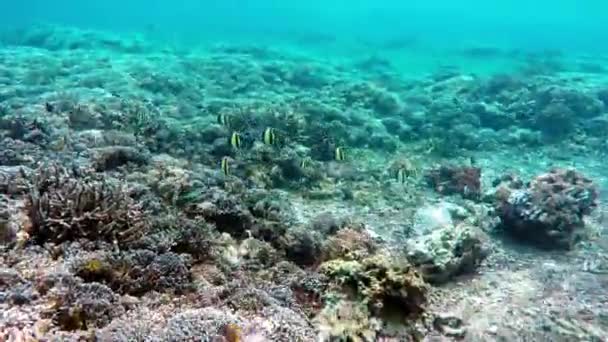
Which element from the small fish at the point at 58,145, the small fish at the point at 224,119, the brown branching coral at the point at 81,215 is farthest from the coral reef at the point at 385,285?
the small fish at the point at 224,119

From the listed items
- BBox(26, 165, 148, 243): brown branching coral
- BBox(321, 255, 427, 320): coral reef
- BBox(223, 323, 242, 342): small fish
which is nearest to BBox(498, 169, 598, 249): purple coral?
BBox(321, 255, 427, 320): coral reef

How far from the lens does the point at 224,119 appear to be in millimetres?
12023

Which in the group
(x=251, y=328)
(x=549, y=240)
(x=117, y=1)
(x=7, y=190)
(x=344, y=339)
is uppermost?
(x=117, y=1)

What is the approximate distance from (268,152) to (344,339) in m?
7.20

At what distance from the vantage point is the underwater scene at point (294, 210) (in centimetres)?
451

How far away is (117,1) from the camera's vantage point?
119 meters

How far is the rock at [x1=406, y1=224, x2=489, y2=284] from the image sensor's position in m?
7.16

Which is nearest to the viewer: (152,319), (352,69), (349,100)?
(152,319)

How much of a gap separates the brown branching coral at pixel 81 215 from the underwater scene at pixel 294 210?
22 mm

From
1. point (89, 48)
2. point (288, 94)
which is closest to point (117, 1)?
point (89, 48)

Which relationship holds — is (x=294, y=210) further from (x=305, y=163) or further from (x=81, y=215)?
(x=81, y=215)

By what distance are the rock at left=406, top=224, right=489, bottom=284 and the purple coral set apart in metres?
1.79

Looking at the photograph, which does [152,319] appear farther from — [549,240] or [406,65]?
[406,65]

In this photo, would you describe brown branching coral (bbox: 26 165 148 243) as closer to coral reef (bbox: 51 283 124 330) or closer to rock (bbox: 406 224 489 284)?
coral reef (bbox: 51 283 124 330)
